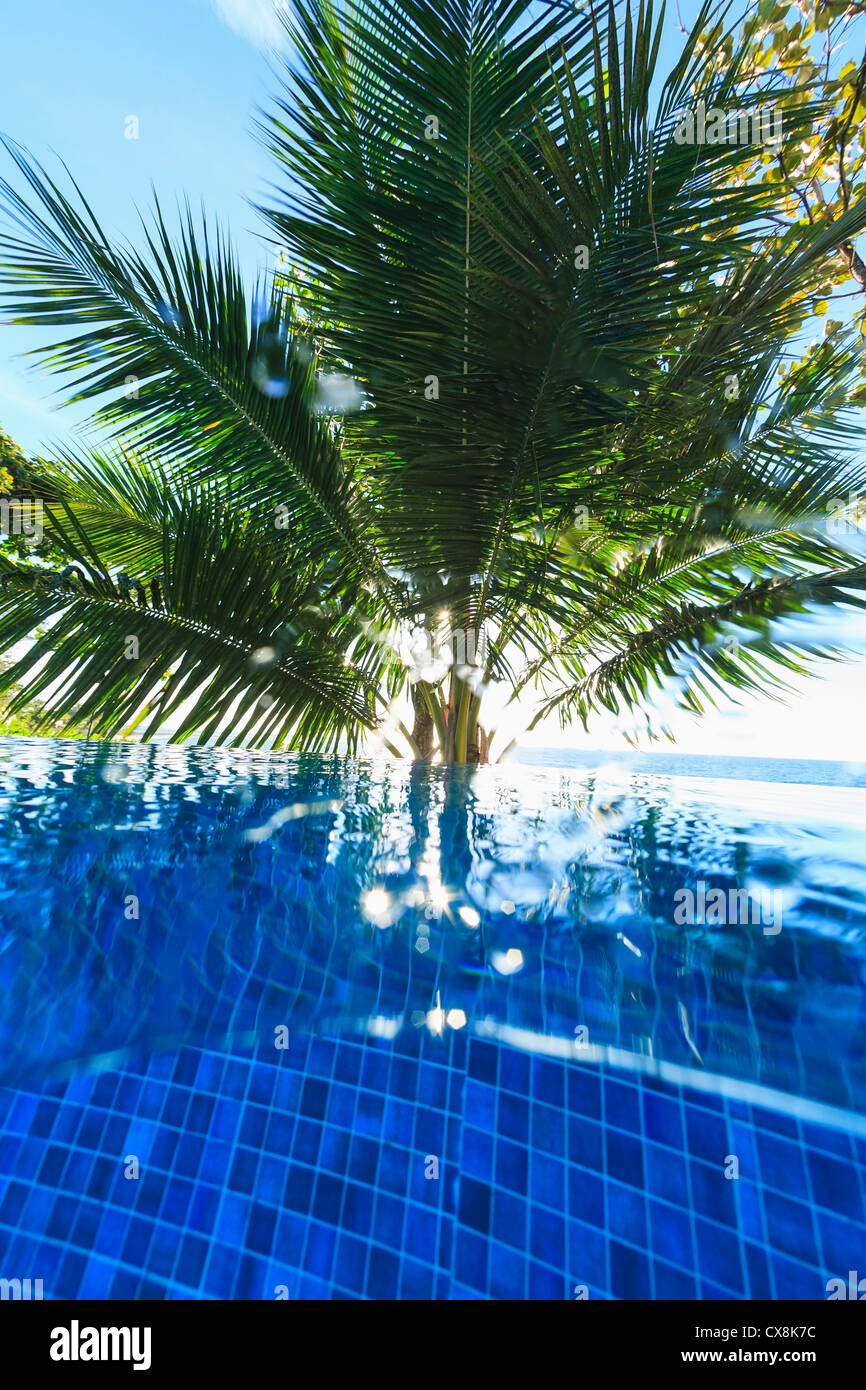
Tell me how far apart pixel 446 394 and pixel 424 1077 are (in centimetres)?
213

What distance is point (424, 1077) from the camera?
31.7 inches

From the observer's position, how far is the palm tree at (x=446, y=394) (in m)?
1.90

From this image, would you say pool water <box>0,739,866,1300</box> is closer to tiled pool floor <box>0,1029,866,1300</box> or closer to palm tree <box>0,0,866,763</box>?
tiled pool floor <box>0,1029,866,1300</box>

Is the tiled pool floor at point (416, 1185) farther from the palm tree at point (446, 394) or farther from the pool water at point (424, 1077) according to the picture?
the palm tree at point (446, 394)

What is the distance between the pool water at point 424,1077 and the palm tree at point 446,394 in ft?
5.25

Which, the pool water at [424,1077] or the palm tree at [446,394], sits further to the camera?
the palm tree at [446,394]

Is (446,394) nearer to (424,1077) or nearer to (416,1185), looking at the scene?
(424,1077)

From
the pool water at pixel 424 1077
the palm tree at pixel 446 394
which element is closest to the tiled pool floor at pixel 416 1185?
the pool water at pixel 424 1077

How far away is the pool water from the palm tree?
1.60m

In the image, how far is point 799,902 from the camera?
109 cm

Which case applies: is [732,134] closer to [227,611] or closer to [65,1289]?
[227,611]

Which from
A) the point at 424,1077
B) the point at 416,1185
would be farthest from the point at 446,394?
the point at 416,1185
